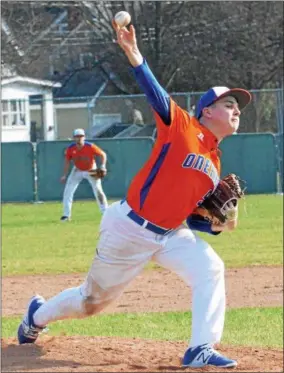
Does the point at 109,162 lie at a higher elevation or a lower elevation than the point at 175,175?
lower

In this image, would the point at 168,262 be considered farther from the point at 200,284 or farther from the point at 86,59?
the point at 86,59

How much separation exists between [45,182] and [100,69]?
38.5 feet

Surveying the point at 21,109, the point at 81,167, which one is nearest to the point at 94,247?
the point at 81,167

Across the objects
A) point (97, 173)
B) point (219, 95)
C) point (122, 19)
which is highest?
point (122, 19)

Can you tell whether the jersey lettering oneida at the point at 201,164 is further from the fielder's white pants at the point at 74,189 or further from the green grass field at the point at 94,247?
the fielder's white pants at the point at 74,189

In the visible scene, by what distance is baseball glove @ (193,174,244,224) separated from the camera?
6305 mm

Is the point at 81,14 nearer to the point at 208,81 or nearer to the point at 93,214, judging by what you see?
the point at 208,81

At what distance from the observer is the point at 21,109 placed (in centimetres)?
3419

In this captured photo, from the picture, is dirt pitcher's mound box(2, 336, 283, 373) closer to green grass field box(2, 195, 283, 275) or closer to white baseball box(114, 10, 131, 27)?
white baseball box(114, 10, 131, 27)

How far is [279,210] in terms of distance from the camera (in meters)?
Result: 21.0

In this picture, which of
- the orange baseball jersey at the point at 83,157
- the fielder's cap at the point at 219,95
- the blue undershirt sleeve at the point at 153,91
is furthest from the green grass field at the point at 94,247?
the blue undershirt sleeve at the point at 153,91

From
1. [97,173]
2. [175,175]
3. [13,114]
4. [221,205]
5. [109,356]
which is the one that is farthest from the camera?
[13,114]

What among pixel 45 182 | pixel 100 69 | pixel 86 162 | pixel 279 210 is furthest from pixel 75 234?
pixel 100 69

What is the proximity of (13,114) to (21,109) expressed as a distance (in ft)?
2.45
